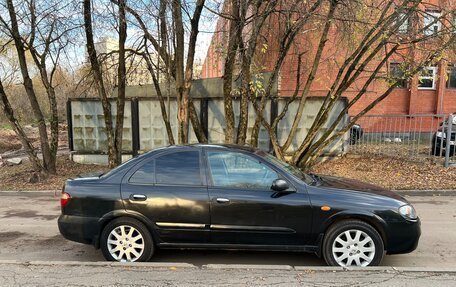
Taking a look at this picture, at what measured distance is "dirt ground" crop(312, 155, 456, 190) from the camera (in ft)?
30.4

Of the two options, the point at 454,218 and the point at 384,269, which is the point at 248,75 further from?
the point at 384,269

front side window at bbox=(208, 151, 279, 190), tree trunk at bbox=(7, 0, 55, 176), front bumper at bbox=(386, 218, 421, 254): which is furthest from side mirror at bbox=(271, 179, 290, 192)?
tree trunk at bbox=(7, 0, 55, 176)

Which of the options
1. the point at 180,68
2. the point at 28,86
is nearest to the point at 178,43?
the point at 180,68

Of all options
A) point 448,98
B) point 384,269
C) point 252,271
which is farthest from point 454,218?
point 448,98

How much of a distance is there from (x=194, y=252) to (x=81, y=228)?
1460 millimetres

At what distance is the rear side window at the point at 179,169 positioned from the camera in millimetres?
4605

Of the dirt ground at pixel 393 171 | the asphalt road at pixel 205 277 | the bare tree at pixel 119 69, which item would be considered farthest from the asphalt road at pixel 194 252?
the bare tree at pixel 119 69

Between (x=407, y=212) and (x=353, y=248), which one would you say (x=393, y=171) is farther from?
(x=353, y=248)

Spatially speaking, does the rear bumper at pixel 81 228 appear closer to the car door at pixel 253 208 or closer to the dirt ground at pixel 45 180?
the car door at pixel 253 208

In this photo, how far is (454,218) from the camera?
6.79 metres

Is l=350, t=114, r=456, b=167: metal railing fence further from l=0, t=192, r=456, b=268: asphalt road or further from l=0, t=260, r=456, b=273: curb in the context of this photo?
l=0, t=260, r=456, b=273: curb

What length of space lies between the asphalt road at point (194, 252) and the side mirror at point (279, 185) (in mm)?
985

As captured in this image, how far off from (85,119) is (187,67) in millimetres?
5146

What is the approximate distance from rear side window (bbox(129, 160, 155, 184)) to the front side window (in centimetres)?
71
